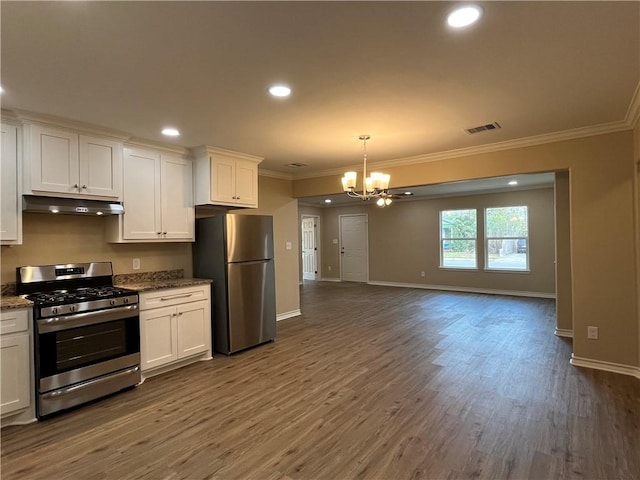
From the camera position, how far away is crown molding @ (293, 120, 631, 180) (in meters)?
3.49

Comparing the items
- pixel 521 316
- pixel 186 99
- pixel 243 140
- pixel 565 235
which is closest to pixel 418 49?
pixel 186 99

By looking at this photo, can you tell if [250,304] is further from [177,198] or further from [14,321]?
[14,321]

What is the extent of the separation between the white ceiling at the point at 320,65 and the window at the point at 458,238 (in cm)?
522

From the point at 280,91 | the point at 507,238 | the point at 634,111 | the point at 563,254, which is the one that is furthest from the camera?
the point at 507,238

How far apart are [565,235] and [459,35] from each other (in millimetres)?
3913

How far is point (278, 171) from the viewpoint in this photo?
566 cm

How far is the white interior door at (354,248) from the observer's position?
10.1 meters

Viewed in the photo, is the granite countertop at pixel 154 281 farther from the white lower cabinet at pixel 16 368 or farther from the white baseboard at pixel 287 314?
the white baseboard at pixel 287 314

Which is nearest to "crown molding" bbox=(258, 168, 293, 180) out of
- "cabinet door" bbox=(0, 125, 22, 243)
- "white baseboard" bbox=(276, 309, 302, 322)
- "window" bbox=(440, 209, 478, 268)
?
"white baseboard" bbox=(276, 309, 302, 322)

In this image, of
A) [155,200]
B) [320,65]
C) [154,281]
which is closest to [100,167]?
[155,200]

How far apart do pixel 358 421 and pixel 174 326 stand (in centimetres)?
214

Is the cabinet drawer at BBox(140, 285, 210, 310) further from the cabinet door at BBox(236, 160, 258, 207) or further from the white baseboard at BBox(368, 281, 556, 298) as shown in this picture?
the white baseboard at BBox(368, 281, 556, 298)

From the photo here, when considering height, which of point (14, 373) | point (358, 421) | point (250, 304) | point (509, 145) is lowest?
point (358, 421)

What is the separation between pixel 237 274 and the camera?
167 inches
